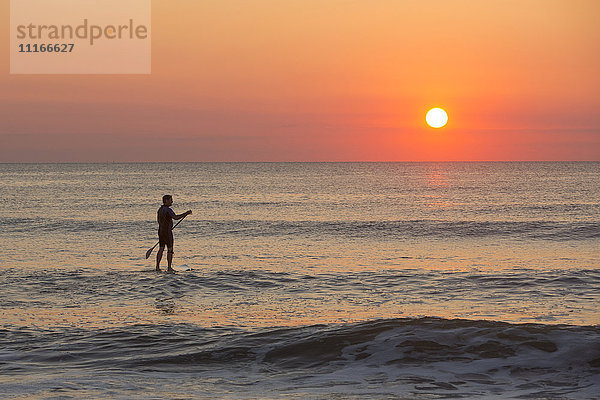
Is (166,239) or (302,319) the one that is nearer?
(302,319)

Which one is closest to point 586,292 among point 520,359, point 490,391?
point 520,359

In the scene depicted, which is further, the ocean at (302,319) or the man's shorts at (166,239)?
the man's shorts at (166,239)

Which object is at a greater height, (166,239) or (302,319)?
(166,239)

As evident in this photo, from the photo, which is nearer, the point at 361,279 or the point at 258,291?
the point at 258,291

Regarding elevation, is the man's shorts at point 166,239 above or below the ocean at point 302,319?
above

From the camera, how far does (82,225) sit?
3097 cm

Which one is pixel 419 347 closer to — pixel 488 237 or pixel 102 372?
pixel 102 372

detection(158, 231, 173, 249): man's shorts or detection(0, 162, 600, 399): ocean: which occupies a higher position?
detection(158, 231, 173, 249): man's shorts

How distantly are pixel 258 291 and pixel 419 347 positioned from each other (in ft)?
17.9

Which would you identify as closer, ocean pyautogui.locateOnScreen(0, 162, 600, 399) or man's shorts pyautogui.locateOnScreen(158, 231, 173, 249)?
ocean pyautogui.locateOnScreen(0, 162, 600, 399)

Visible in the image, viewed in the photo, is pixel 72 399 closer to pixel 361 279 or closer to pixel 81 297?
pixel 81 297

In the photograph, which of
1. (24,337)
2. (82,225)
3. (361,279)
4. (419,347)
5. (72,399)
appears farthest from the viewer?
(82,225)

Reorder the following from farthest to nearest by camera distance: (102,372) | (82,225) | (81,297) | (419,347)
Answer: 1. (82,225)
2. (81,297)
3. (419,347)
4. (102,372)

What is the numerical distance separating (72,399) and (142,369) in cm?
153
